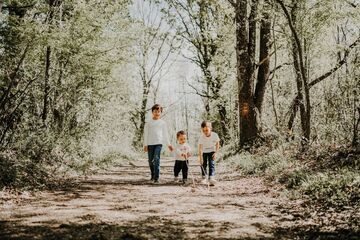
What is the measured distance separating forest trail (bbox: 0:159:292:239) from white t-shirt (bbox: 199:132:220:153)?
1.36 meters

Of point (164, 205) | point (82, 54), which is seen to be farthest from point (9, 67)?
point (164, 205)

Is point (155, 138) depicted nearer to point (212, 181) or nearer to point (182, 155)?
point (182, 155)

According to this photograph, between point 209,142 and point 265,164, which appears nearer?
point 209,142

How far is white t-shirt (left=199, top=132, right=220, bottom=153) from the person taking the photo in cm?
1070

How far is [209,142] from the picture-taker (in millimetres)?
10727

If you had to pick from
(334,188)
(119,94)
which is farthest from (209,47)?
(334,188)

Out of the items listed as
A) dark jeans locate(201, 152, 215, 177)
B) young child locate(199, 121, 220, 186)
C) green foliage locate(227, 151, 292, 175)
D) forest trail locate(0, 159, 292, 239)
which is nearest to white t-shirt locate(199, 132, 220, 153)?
young child locate(199, 121, 220, 186)

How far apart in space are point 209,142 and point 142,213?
180 inches

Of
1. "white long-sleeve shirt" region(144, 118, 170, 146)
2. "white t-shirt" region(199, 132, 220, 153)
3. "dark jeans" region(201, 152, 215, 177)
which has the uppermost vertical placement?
"white long-sleeve shirt" region(144, 118, 170, 146)

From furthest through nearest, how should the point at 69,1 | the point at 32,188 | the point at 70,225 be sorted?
the point at 69,1
the point at 32,188
the point at 70,225

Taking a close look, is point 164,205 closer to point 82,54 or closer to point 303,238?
point 303,238

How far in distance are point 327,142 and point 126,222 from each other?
311 inches

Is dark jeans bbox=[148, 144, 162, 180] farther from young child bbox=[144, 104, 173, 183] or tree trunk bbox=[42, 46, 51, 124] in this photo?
tree trunk bbox=[42, 46, 51, 124]

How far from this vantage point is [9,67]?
12.3m
